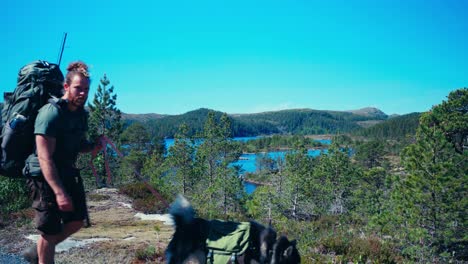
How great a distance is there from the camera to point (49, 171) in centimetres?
279

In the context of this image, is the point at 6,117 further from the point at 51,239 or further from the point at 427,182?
the point at 427,182

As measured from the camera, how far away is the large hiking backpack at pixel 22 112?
292cm

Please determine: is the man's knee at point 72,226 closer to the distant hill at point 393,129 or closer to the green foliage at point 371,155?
the green foliage at point 371,155

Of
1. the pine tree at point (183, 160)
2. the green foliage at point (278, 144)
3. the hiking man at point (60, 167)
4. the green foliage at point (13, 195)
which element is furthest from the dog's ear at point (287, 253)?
the green foliage at point (278, 144)

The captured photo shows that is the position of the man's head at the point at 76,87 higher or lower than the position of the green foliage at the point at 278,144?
higher

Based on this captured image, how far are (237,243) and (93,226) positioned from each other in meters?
6.15

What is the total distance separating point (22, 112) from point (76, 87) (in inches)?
19.6

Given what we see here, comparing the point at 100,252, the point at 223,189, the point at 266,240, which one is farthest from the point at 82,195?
the point at 223,189

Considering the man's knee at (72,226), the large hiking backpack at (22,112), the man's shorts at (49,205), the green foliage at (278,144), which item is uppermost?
the large hiking backpack at (22,112)

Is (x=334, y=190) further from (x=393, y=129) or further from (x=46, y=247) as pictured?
(x=393, y=129)

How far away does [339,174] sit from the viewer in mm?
39906

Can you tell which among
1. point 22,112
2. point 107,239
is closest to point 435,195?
point 107,239

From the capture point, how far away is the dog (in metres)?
3.18

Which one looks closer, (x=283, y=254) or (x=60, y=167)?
(x=60, y=167)
